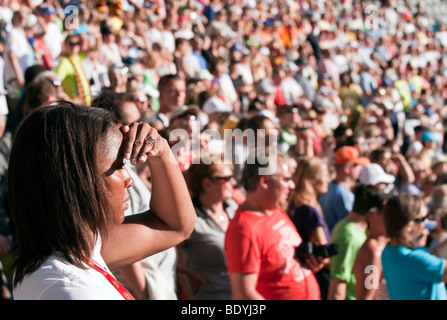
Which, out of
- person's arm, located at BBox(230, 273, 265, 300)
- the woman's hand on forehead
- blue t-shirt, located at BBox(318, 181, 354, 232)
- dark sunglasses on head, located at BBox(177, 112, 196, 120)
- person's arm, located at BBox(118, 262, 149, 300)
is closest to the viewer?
the woman's hand on forehead

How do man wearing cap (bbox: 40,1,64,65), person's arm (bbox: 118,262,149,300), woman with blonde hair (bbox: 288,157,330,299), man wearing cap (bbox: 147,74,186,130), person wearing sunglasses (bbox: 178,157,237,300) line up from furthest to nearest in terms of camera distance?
man wearing cap (bbox: 40,1,64,65)
man wearing cap (bbox: 147,74,186,130)
woman with blonde hair (bbox: 288,157,330,299)
person wearing sunglasses (bbox: 178,157,237,300)
person's arm (bbox: 118,262,149,300)

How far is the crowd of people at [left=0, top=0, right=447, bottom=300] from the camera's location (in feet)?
11.8

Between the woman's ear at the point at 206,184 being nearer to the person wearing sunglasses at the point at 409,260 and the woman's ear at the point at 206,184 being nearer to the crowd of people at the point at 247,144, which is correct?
the crowd of people at the point at 247,144

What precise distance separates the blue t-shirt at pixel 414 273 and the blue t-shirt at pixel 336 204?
1.66 m

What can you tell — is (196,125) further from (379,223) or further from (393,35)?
(393,35)

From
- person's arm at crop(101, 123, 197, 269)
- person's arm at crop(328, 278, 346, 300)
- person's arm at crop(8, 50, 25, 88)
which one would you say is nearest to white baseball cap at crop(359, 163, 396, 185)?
person's arm at crop(328, 278, 346, 300)

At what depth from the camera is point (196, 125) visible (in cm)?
518

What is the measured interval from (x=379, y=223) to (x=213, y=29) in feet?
28.2

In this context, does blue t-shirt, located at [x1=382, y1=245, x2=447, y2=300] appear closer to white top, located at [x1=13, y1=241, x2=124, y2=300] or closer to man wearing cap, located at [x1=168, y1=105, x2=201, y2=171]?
man wearing cap, located at [x1=168, y1=105, x2=201, y2=171]

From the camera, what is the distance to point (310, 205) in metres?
4.67

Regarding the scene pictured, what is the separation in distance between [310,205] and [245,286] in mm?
1294

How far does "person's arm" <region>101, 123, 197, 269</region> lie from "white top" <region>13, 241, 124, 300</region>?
1.28ft
